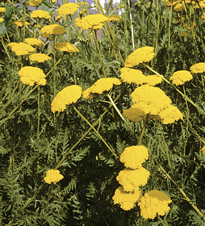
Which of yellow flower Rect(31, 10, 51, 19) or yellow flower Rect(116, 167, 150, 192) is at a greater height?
yellow flower Rect(31, 10, 51, 19)

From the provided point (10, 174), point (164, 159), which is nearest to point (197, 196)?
point (164, 159)

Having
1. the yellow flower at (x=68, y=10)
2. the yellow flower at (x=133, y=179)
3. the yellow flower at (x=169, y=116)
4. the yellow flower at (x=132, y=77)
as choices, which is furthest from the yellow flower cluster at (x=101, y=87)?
the yellow flower at (x=68, y=10)

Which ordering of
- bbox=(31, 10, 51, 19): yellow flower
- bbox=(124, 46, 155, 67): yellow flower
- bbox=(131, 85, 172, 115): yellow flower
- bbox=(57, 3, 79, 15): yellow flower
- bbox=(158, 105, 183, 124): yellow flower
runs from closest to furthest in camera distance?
bbox=(131, 85, 172, 115): yellow flower, bbox=(158, 105, 183, 124): yellow flower, bbox=(124, 46, 155, 67): yellow flower, bbox=(57, 3, 79, 15): yellow flower, bbox=(31, 10, 51, 19): yellow flower

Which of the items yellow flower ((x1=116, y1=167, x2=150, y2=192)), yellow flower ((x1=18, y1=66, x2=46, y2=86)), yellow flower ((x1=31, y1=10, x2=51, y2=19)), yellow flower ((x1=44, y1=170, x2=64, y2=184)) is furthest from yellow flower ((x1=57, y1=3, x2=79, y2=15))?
yellow flower ((x1=116, y1=167, x2=150, y2=192))

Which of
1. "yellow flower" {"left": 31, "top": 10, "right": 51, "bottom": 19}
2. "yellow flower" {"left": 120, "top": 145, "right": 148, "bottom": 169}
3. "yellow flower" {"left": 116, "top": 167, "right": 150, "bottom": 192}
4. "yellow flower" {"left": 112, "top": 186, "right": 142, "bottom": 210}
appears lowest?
"yellow flower" {"left": 112, "top": 186, "right": 142, "bottom": 210}

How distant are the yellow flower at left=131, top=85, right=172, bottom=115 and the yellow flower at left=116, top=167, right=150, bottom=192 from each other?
335 mm

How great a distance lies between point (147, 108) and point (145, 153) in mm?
240

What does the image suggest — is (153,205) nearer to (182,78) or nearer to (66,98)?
(66,98)

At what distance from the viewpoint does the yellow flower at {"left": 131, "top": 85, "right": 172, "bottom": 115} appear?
1.11 metres

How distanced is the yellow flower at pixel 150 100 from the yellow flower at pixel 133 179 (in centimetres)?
34

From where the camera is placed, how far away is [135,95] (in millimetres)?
1193

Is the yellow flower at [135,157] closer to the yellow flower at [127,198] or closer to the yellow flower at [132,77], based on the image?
the yellow flower at [127,198]

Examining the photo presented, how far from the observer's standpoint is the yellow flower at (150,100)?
43.7 inches

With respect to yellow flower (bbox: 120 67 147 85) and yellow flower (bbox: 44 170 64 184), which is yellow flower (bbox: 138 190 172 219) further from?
yellow flower (bbox: 120 67 147 85)
